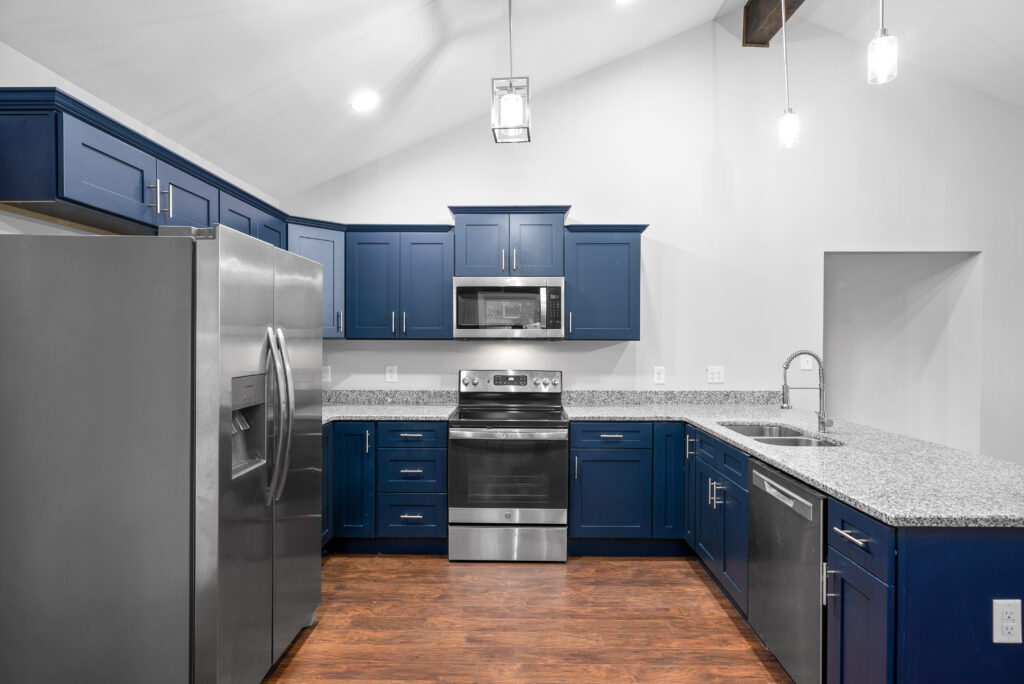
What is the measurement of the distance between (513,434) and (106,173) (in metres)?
2.31

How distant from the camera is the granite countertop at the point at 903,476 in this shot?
1.42 meters

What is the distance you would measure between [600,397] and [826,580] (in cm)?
218

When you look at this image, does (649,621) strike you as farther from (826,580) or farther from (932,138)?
(932,138)

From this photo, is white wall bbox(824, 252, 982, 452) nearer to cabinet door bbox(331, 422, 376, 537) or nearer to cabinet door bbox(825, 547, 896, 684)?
cabinet door bbox(825, 547, 896, 684)

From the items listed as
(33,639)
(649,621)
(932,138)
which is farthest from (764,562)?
(932,138)

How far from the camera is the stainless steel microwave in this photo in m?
3.46

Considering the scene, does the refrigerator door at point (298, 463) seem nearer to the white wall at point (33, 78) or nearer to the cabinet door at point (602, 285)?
the white wall at point (33, 78)

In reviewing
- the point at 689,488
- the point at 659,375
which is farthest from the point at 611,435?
the point at 659,375

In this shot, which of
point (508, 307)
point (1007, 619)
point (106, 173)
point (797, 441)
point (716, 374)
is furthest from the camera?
point (716, 374)

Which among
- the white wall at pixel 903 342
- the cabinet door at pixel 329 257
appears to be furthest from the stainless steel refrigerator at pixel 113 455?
the white wall at pixel 903 342

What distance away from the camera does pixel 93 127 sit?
1801mm

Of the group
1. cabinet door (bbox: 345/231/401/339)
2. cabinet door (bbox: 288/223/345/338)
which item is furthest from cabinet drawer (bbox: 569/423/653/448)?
cabinet door (bbox: 288/223/345/338)

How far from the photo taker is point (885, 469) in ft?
6.26

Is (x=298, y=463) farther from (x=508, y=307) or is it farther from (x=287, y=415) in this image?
(x=508, y=307)
